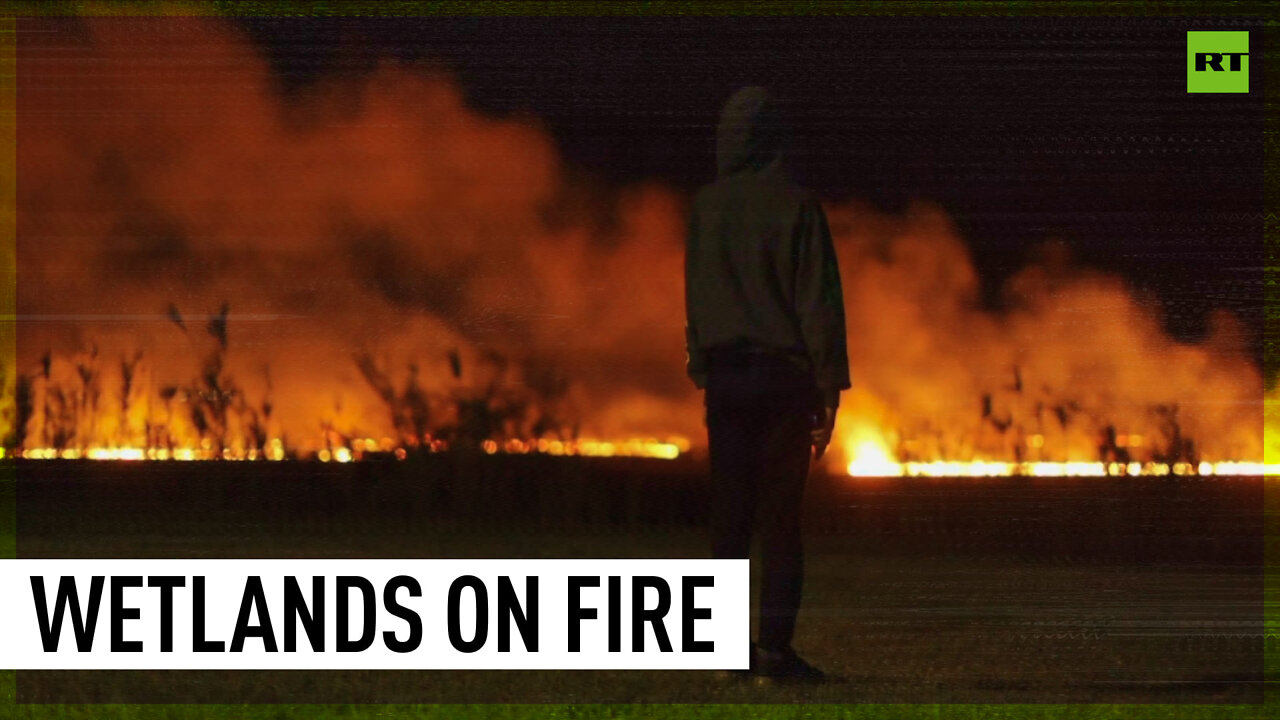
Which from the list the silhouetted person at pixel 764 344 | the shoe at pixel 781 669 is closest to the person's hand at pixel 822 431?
the silhouetted person at pixel 764 344

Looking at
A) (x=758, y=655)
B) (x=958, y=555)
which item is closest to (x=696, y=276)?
(x=758, y=655)

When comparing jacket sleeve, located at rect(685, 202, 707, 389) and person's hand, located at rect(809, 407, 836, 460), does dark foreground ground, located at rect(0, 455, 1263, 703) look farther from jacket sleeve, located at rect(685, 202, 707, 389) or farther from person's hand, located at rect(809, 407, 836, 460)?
jacket sleeve, located at rect(685, 202, 707, 389)

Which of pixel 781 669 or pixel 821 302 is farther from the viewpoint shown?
pixel 781 669

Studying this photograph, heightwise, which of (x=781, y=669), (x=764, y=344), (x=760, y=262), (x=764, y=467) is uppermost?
(x=760, y=262)

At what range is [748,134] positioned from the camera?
5.26 m

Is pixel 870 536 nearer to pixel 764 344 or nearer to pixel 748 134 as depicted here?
pixel 764 344

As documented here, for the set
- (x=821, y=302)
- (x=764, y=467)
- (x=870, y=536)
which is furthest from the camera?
(x=870, y=536)

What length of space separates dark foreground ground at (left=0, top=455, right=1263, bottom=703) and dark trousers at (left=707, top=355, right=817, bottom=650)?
1.06 ft

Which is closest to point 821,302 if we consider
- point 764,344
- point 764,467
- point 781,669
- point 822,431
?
point 764,344

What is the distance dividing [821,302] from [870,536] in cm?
126

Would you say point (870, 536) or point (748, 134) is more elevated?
point (748, 134)

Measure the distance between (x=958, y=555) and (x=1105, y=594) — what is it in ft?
1.69

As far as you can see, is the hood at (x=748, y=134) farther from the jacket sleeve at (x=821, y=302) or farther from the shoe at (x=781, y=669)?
the shoe at (x=781, y=669)

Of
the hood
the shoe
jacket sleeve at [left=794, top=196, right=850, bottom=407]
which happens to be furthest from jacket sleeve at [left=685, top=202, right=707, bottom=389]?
the shoe
